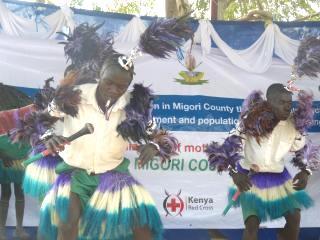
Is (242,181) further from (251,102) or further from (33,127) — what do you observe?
(33,127)

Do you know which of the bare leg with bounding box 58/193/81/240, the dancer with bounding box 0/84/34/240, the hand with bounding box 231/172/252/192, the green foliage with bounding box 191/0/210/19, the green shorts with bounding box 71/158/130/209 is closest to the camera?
the bare leg with bounding box 58/193/81/240

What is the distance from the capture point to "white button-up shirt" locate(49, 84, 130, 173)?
12.5 feet

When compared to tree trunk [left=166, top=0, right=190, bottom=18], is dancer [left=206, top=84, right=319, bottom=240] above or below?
below

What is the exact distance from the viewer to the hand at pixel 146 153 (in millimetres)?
3682

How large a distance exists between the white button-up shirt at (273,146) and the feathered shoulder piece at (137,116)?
99 cm

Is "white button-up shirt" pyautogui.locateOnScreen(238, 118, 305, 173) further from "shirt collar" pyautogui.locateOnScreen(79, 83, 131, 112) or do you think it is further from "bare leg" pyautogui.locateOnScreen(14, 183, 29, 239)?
"bare leg" pyautogui.locateOnScreen(14, 183, 29, 239)

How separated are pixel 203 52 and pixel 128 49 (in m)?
0.74

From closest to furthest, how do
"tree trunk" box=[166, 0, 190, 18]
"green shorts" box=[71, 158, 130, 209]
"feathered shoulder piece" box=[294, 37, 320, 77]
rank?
"green shorts" box=[71, 158, 130, 209] → "feathered shoulder piece" box=[294, 37, 320, 77] → "tree trunk" box=[166, 0, 190, 18]

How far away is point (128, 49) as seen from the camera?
5.23 meters

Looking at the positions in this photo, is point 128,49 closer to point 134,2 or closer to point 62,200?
point 62,200

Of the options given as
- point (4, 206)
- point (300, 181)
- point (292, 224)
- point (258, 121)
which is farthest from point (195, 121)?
point (4, 206)

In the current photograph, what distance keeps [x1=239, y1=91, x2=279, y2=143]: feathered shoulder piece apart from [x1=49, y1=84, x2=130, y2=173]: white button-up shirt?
1126mm

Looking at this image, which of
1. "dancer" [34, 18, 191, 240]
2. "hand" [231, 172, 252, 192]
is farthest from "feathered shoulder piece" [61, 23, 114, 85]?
"hand" [231, 172, 252, 192]

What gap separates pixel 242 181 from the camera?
4.33 meters
